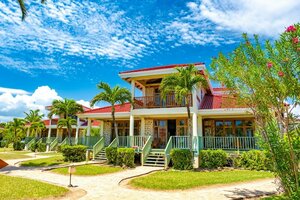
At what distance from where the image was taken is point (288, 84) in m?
5.74

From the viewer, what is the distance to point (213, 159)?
15195mm

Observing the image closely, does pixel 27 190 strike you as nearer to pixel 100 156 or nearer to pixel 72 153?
pixel 72 153

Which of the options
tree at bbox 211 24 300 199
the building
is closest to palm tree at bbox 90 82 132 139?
the building

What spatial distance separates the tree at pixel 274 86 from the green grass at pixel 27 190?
8009mm

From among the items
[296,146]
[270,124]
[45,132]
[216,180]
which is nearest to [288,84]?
[270,124]

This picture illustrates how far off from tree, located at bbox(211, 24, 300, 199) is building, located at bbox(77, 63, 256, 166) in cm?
751

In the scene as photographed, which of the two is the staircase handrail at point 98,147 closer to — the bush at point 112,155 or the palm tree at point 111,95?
the bush at point 112,155

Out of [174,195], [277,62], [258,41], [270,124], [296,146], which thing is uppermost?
[258,41]

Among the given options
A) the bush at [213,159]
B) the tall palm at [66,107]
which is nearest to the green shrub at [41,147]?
the tall palm at [66,107]

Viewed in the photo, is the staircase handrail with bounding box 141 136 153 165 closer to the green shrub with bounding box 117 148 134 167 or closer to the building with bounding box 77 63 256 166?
the building with bounding box 77 63 256 166

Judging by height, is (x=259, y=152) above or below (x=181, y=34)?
below

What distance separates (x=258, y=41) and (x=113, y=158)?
12.9 meters

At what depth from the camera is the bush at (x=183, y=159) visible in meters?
14.6

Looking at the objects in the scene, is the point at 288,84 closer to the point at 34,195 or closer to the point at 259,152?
the point at 34,195
